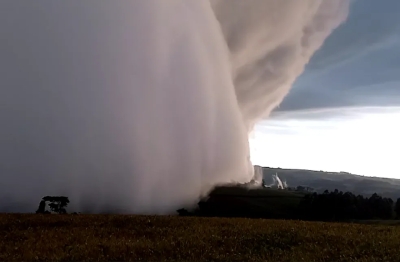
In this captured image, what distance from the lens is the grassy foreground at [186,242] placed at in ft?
93.1

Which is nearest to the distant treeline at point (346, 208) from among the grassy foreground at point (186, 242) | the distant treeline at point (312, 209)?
the distant treeline at point (312, 209)

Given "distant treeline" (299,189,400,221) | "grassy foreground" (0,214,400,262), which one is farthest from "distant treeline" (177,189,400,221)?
"grassy foreground" (0,214,400,262)

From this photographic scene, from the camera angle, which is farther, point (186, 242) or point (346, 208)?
point (346, 208)

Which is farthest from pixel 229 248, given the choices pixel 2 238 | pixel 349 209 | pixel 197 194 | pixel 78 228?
pixel 197 194

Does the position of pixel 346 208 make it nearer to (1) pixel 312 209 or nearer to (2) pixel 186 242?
(1) pixel 312 209

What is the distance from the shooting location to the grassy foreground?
28.4 metres

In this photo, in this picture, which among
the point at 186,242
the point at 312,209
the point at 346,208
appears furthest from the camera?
the point at 312,209

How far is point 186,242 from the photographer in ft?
105

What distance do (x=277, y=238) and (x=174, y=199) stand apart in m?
105

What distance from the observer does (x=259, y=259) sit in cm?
2795

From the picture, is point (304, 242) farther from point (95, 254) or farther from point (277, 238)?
point (95, 254)

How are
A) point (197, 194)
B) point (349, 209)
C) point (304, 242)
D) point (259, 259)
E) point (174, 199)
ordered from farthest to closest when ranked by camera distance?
1. point (197, 194)
2. point (174, 199)
3. point (349, 209)
4. point (304, 242)
5. point (259, 259)

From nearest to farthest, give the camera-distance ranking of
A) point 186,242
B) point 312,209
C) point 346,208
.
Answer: point 186,242, point 346,208, point 312,209

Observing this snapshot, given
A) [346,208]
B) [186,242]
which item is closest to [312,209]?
[346,208]
